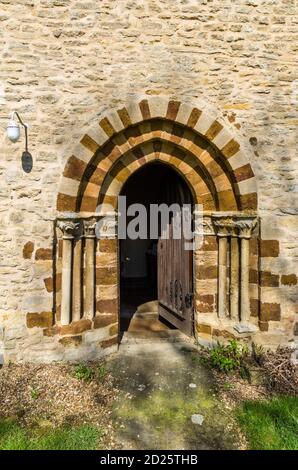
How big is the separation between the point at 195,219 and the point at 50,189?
6.21ft

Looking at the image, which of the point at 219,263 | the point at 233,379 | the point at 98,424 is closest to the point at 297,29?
the point at 219,263

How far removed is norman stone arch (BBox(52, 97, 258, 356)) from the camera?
3.95 m

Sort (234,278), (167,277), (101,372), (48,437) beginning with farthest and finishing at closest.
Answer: (167,277) → (234,278) → (101,372) → (48,437)

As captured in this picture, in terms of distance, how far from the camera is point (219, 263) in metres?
4.29

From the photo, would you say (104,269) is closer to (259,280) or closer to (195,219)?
(195,219)

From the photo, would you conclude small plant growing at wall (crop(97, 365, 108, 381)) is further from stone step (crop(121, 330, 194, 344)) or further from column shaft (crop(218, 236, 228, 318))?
column shaft (crop(218, 236, 228, 318))

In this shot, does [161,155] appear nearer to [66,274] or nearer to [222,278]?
[222,278]

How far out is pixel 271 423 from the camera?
296 cm

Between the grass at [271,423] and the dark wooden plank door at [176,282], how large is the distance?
1514mm

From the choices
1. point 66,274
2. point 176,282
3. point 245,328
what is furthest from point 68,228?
point 245,328

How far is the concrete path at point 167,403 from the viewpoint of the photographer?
2.82m

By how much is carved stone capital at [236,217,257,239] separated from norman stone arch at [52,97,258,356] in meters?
0.01

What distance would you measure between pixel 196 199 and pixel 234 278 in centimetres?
114

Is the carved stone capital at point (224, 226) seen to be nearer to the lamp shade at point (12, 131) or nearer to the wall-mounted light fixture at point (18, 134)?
the wall-mounted light fixture at point (18, 134)
